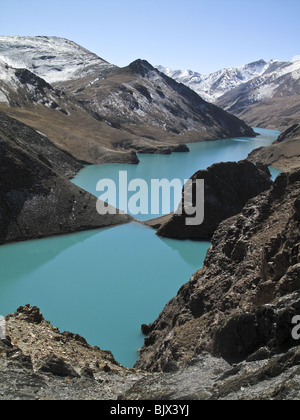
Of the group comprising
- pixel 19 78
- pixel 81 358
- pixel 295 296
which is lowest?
pixel 81 358

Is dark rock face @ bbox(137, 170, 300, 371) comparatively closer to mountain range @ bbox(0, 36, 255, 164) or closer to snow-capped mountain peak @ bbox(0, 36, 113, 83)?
mountain range @ bbox(0, 36, 255, 164)

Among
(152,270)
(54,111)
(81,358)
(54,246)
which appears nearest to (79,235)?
(54,246)

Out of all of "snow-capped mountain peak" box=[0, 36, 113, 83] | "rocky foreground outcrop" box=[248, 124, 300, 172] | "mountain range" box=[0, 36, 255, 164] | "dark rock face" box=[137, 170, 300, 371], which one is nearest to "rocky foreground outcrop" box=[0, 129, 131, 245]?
"dark rock face" box=[137, 170, 300, 371]

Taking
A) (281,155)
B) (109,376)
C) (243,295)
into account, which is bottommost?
(109,376)

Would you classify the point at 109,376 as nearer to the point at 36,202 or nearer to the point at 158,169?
the point at 36,202

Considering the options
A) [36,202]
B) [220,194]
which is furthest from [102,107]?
[220,194]

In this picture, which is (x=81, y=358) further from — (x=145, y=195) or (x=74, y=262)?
(x=145, y=195)

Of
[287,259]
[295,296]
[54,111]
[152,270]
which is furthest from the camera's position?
[54,111]
